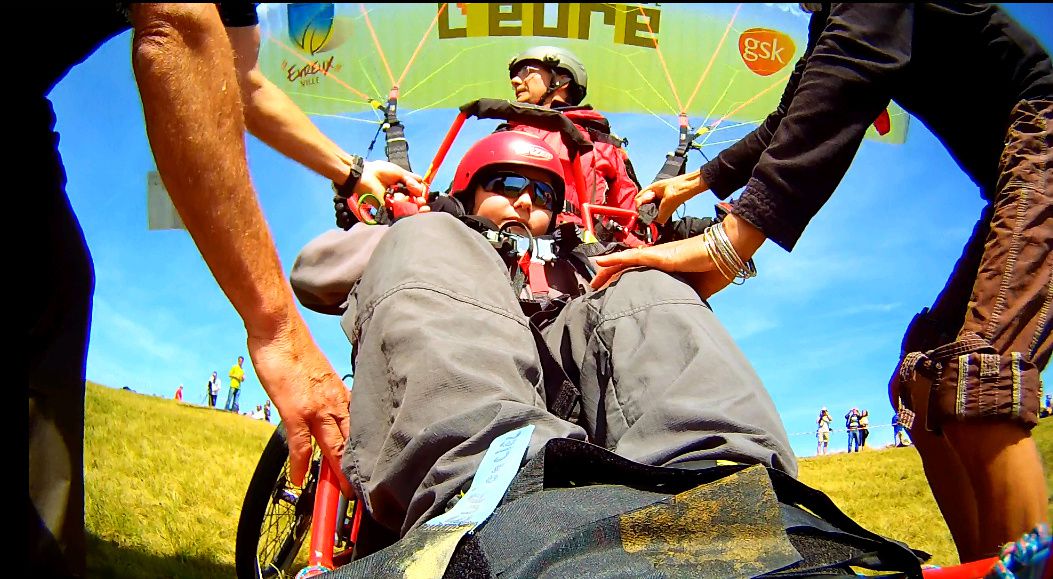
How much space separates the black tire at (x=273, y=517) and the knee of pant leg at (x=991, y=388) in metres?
1.52

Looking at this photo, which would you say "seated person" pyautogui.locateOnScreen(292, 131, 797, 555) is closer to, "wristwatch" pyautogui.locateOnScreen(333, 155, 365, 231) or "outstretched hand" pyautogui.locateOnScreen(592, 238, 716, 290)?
"outstretched hand" pyautogui.locateOnScreen(592, 238, 716, 290)

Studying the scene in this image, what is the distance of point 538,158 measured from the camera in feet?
6.77

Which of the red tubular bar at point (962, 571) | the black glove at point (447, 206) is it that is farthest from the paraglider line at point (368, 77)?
the red tubular bar at point (962, 571)

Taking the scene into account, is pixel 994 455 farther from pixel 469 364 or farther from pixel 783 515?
pixel 469 364

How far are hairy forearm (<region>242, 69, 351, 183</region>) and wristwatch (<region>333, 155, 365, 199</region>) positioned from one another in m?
0.01

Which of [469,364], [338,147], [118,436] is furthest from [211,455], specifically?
[469,364]

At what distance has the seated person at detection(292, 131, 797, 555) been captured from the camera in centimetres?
84

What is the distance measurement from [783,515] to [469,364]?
A: 440mm

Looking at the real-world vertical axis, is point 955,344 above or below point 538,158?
below

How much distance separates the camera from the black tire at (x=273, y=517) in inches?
72.6

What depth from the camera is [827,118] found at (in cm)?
128

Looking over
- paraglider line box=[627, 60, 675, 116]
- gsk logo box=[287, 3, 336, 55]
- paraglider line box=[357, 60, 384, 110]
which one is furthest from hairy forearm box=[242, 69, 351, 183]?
paraglider line box=[357, 60, 384, 110]

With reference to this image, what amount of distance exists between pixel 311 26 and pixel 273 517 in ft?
26.7

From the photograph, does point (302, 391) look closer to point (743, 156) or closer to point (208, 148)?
point (208, 148)
